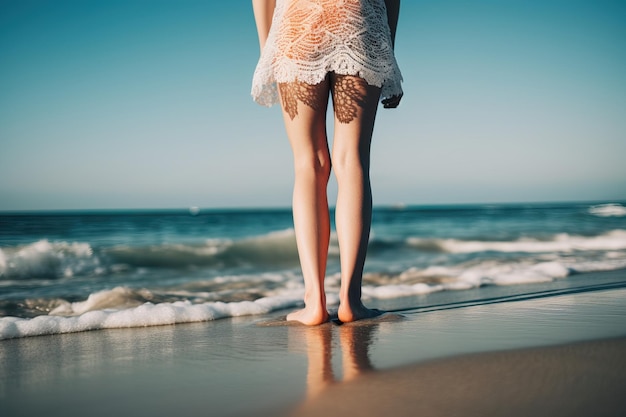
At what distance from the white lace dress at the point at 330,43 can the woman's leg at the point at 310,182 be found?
9cm

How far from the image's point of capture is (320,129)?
217 centimetres

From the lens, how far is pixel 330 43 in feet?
6.76

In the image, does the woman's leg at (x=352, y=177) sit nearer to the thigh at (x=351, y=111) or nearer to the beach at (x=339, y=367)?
the thigh at (x=351, y=111)

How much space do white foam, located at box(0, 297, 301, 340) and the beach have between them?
76 mm

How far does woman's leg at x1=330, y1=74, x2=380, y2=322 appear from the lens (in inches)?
81.8

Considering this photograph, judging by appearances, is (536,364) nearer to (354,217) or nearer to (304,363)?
(304,363)

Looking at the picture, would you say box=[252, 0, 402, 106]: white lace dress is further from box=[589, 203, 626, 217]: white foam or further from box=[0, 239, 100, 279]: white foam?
box=[589, 203, 626, 217]: white foam

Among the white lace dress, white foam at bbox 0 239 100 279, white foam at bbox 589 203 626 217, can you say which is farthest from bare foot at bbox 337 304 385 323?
white foam at bbox 589 203 626 217

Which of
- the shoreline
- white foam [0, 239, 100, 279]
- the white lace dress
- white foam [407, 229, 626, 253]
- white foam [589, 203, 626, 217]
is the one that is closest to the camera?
the shoreline

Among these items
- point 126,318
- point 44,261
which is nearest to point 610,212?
point 44,261

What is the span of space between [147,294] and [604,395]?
2575 mm

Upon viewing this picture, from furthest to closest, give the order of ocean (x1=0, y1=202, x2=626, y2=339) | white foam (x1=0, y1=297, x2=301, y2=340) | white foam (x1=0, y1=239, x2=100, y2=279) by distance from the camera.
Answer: white foam (x1=0, y1=239, x2=100, y2=279) < ocean (x1=0, y1=202, x2=626, y2=339) < white foam (x1=0, y1=297, x2=301, y2=340)

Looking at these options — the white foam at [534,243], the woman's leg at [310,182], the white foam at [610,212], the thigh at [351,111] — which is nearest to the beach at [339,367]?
the woman's leg at [310,182]

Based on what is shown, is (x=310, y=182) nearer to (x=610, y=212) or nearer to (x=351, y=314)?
(x=351, y=314)
